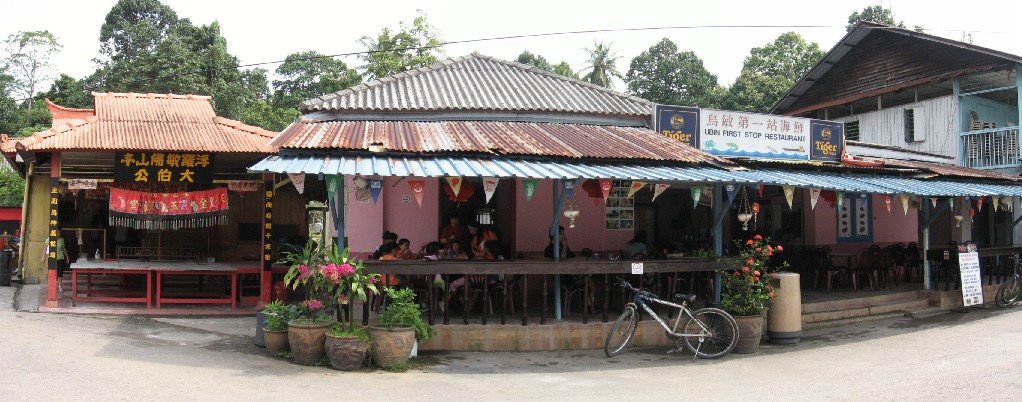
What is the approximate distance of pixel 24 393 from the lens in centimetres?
685

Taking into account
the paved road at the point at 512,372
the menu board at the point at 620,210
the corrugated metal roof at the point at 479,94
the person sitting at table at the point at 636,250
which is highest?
the corrugated metal roof at the point at 479,94

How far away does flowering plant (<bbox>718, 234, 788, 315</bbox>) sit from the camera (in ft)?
32.4

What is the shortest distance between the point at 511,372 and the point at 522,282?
196 cm

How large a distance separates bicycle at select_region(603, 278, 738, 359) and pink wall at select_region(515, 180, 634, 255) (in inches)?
150

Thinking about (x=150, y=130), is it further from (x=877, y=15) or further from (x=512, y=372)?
(x=877, y=15)

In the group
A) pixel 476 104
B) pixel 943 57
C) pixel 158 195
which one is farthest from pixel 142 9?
pixel 943 57

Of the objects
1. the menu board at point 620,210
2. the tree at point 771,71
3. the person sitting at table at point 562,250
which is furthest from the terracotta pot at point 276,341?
the tree at point 771,71

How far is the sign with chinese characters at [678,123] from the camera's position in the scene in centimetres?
1355

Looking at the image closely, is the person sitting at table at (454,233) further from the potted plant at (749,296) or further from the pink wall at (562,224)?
the potted plant at (749,296)

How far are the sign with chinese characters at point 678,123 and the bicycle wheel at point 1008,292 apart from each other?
6839 millimetres

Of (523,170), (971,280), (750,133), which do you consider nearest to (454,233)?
(523,170)

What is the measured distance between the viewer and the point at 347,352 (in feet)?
27.7

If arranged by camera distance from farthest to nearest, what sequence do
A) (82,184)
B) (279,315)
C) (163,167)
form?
(163,167) < (82,184) < (279,315)

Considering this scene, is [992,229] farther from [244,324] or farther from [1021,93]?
[244,324]
